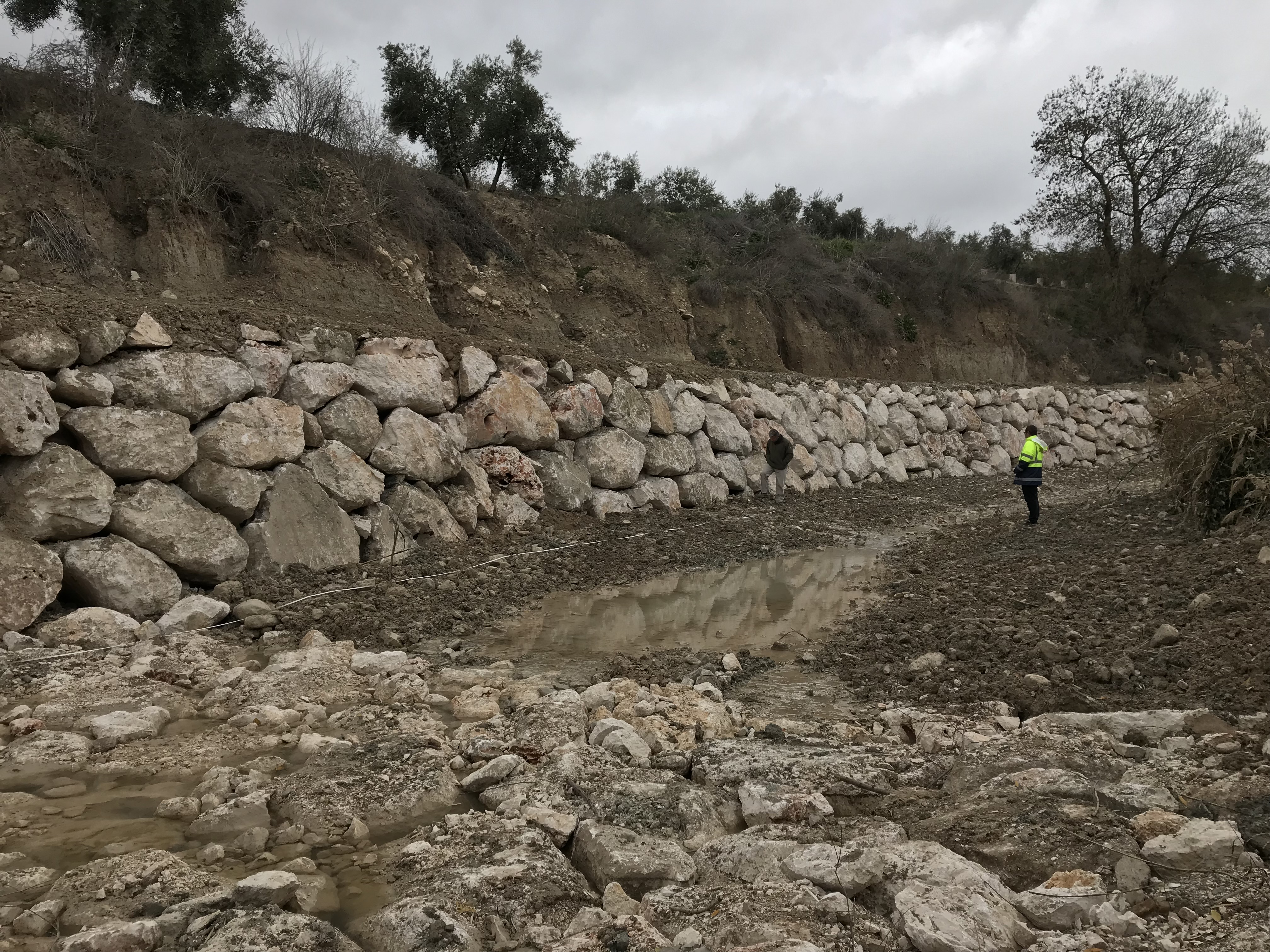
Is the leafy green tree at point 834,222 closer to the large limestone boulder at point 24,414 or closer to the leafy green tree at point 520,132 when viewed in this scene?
the leafy green tree at point 520,132

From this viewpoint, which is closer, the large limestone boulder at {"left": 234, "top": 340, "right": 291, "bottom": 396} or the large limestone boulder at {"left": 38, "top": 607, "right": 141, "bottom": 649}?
the large limestone boulder at {"left": 38, "top": 607, "right": 141, "bottom": 649}

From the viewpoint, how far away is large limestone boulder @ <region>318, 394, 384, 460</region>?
7832 millimetres

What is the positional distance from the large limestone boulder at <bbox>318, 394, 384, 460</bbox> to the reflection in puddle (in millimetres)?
2460

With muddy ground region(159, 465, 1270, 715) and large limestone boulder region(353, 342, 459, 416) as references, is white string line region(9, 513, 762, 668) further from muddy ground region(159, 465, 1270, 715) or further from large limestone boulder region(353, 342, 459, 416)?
large limestone boulder region(353, 342, 459, 416)

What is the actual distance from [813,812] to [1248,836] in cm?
134

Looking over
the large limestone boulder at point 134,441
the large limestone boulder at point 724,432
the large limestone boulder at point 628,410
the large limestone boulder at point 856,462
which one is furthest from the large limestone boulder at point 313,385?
the large limestone boulder at point 856,462

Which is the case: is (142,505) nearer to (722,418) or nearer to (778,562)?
(778,562)

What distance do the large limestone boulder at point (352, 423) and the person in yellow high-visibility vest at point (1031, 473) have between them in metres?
7.53

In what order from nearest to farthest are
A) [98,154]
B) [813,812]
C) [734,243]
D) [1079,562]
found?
[813,812]
[1079,562]
[98,154]
[734,243]

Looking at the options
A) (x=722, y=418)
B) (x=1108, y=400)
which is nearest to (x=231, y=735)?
(x=722, y=418)

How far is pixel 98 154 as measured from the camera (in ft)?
32.2

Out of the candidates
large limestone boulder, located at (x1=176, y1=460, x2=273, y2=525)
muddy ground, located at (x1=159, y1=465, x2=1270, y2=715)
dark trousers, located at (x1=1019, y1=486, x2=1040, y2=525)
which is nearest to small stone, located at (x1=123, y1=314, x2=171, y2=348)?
large limestone boulder, located at (x1=176, y1=460, x2=273, y2=525)

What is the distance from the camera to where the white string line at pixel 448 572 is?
5.13 m

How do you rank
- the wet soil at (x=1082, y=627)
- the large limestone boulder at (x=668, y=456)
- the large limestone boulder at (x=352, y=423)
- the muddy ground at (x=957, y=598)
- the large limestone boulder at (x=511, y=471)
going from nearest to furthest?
1. the wet soil at (x=1082, y=627)
2. the muddy ground at (x=957, y=598)
3. the large limestone boulder at (x=352, y=423)
4. the large limestone boulder at (x=511, y=471)
5. the large limestone boulder at (x=668, y=456)
